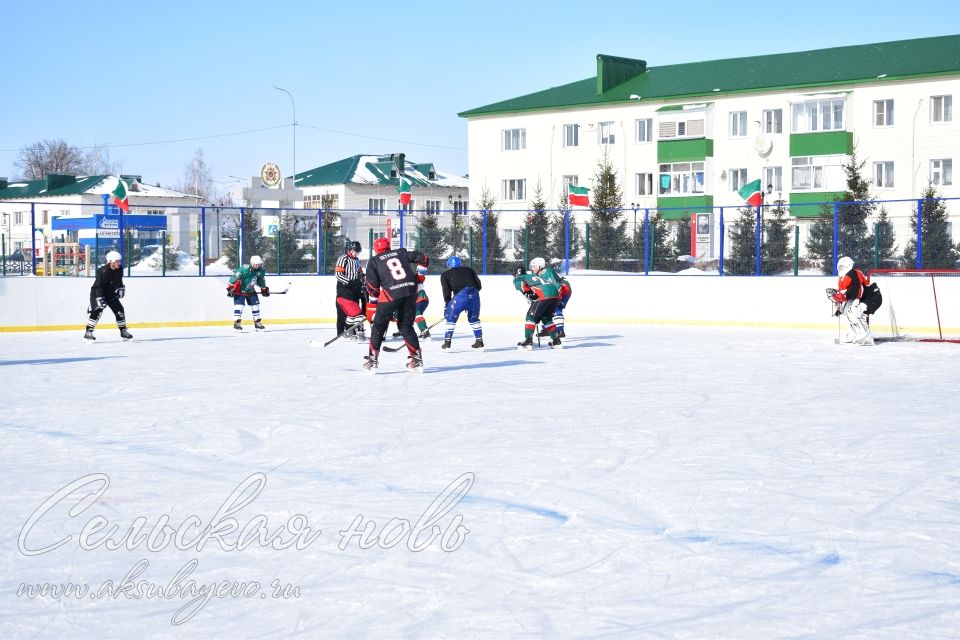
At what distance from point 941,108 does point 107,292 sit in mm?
28394

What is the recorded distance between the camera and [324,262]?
17969 millimetres

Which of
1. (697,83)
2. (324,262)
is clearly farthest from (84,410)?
(697,83)

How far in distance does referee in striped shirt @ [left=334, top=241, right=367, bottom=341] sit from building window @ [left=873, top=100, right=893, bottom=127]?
86.6ft

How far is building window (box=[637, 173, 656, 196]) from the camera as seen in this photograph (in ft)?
130

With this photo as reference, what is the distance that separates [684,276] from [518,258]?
123 inches

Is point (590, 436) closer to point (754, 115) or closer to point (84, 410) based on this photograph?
point (84, 410)

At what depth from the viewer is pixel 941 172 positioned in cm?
3359

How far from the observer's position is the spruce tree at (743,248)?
56.6 feet

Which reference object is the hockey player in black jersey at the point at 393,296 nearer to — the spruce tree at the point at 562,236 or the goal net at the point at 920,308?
the goal net at the point at 920,308

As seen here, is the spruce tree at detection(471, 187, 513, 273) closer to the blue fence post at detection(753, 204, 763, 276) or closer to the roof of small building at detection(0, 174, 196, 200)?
the blue fence post at detection(753, 204, 763, 276)

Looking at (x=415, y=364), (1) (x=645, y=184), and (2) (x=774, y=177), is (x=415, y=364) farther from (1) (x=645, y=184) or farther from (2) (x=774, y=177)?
(1) (x=645, y=184)

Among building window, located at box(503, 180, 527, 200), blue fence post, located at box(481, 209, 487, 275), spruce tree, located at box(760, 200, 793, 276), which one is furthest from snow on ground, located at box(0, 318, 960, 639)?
building window, located at box(503, 180, 527, 200)

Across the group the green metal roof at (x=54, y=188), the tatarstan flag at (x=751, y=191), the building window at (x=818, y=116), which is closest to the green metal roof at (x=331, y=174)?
the green metal roof at (x=54, y=188)

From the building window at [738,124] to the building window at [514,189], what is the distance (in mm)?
8229
